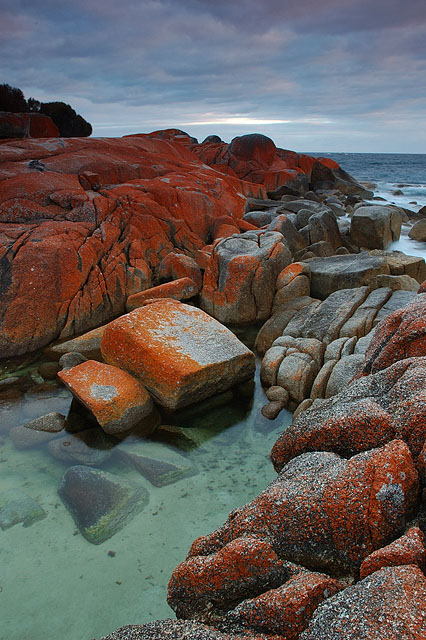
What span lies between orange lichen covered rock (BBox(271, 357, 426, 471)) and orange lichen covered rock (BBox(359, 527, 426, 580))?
803 millimetres

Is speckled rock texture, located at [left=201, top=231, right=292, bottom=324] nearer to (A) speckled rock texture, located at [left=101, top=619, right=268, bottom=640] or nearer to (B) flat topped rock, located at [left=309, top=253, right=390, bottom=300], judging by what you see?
(B) flat topped rock, located at [left=309, top=253, right=390, bottom=300]

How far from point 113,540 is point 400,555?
376 cm

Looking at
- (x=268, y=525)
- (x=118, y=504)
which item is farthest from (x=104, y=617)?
(x=268, y=525)

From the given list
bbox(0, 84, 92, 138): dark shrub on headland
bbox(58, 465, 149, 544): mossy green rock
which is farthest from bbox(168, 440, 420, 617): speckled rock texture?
bbox(0, 84, 92, 138): dark shrub on headland

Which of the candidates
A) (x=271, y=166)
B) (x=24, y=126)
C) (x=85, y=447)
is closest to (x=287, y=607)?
(x=85, y=447)

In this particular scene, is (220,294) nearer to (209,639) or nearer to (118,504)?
(118,504)

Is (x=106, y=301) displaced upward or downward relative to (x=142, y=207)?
downward

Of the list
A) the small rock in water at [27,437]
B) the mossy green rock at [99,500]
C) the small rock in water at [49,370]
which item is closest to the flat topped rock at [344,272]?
the small rock in water at [49,370]

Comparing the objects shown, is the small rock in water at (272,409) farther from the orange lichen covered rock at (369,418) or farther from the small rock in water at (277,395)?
the orange lichen covered rock at (369,418)

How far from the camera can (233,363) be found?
7.92m

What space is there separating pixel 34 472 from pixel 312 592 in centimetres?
498

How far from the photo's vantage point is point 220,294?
11195 mm

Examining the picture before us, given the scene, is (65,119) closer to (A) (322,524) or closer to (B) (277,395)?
(B) (277,395)

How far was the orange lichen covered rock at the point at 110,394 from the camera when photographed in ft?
23.0
